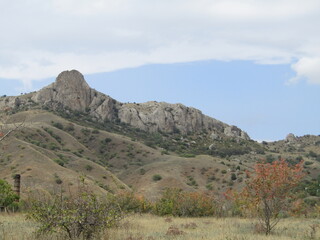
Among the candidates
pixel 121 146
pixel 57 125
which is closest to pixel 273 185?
pixel 121 146

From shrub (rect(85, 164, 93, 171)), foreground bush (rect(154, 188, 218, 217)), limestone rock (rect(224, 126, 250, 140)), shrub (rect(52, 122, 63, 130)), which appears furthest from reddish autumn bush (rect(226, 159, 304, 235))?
limestone rock (rect(224, 126, 250, 140))

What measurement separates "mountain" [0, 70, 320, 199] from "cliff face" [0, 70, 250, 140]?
0.98 ft

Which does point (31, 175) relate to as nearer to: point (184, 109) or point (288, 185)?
point (288, 185)

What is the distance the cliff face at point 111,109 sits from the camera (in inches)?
4823

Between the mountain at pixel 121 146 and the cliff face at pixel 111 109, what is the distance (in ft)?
0.98

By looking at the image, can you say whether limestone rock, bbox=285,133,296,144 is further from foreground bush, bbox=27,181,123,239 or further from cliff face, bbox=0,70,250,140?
foreground bush, bbox=27,181,123,239

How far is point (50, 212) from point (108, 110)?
112 m

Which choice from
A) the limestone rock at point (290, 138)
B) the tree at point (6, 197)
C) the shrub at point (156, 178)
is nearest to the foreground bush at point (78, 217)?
the tree at point (6, 197)

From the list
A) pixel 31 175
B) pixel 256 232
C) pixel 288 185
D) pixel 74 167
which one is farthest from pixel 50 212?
pixel 74 167

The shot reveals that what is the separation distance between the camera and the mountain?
63.4 meters

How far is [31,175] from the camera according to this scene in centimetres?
5538

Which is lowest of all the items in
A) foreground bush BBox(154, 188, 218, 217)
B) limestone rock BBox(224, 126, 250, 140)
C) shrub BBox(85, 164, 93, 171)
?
foreground bush BBox(154, 188, 218, 217)

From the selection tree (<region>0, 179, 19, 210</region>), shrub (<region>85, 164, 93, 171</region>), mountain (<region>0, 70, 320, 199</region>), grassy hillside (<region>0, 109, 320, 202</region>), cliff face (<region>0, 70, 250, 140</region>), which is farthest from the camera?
cliff face (<region>0, 70, 250, 140</region>)

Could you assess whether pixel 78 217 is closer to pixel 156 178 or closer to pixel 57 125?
pixel 156 178
